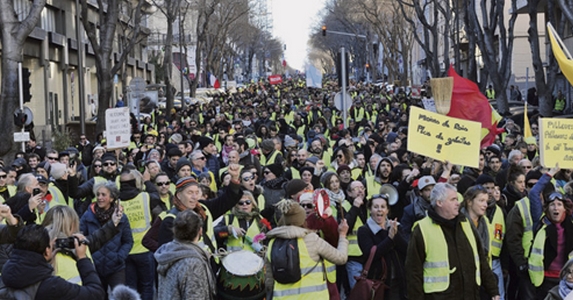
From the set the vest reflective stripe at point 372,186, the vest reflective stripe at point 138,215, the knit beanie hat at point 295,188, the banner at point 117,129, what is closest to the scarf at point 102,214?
the vest reflective stripe at point 138,215

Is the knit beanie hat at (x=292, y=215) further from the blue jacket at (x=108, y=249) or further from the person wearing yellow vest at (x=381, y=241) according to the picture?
the blue jacket at (x=108, y=249)

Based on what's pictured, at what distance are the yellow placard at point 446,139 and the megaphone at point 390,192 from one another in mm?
559

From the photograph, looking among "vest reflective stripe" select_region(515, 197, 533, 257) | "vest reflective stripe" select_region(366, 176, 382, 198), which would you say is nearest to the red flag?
"vest reflective stripe" select_region(366, 176, 382, 198)

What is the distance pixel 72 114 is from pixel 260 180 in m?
33.6

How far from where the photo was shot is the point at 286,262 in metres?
6.49

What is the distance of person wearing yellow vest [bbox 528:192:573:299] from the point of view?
805cm

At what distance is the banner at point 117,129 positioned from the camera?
46.5 ft

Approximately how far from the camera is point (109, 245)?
8641 millimetres

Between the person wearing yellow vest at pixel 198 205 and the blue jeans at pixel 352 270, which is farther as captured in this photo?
the blue jeans at pixel 352 270

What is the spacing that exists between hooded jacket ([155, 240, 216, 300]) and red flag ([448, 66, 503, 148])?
811 cm

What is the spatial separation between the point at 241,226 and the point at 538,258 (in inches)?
99.4

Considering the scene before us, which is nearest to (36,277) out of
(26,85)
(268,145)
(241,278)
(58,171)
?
(241,278)

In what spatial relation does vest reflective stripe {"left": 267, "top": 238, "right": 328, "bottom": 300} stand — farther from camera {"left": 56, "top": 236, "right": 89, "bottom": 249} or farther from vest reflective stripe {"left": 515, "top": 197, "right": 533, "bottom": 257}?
vest reflective stripe {"left": 515, "top": 197, "right": 533, "bottom": 257}

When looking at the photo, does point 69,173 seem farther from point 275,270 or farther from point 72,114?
point 72,114
